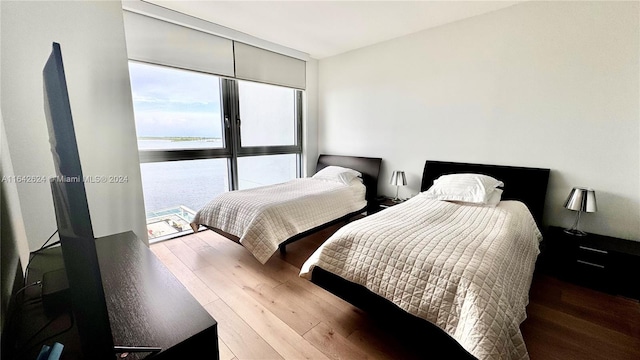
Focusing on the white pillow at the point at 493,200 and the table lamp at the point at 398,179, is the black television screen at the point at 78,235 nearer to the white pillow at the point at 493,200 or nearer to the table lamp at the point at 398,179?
the white pillow at the point at 493,200

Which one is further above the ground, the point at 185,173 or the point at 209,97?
the point at 209,97

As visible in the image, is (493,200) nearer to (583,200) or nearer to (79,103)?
(583,200)

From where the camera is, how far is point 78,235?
523 mm

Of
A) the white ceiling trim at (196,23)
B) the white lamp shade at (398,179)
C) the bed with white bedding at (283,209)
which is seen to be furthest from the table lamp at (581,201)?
the white ceiling trim at (196,23)

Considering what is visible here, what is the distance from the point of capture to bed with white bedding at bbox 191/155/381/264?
7.54 feet

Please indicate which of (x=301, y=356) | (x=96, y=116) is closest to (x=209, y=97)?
(x=96, y=116)

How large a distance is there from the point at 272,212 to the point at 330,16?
208 cm

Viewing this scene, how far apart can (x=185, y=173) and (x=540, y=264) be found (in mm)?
3862

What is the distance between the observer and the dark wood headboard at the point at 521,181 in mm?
2432

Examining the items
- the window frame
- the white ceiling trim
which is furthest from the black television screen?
the window frame

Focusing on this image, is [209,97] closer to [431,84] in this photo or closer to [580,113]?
[431,84]

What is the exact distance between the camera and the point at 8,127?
1088 millimetres

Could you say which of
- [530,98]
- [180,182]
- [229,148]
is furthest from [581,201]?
[180,182]

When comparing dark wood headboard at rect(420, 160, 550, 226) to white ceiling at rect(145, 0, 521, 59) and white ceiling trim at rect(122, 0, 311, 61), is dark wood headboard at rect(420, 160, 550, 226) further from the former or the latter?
white ceiling trim at rect(122, 0, 311, 61)
